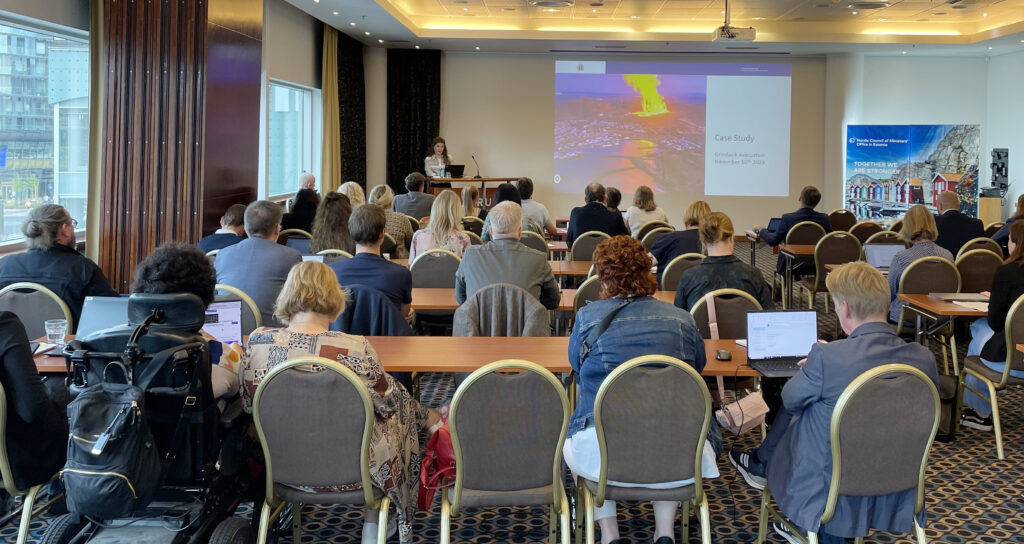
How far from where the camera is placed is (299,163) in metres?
12.8

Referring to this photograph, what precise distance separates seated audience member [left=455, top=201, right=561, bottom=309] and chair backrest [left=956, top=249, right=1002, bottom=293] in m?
3.22

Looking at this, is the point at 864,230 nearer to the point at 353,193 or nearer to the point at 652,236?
the point at 652,236

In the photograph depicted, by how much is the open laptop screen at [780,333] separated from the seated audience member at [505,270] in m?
1.54

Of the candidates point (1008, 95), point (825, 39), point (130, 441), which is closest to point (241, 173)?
point (130, 441)

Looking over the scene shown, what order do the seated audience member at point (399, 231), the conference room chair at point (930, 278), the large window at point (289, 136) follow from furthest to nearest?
the large window at point (289, 136) < the seated audience member at point (399, 231) < the conference room chair at point (930, 278)

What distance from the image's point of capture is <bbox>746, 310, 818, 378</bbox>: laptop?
3.65m

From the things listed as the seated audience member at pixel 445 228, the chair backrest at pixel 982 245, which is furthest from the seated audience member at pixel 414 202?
the chair backrest at pixel 982 245

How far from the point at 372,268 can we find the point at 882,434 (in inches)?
102

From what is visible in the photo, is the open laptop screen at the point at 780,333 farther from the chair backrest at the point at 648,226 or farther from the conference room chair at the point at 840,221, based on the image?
the conference room chair at the point at 840,221

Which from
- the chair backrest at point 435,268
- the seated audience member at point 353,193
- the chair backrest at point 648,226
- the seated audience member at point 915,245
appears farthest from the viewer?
the chair backrest at point 648,226

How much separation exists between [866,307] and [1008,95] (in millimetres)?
12686

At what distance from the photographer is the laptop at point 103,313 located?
12.0 feet

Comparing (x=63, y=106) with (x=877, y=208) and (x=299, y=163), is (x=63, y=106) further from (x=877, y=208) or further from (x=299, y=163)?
(x=877, y=208)

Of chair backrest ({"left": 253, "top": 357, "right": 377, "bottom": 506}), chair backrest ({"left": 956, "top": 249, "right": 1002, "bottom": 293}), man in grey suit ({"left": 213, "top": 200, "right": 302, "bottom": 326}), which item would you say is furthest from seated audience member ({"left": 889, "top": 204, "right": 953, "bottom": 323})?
chair backrest ({"left": 253, "top": 357, "right": 377, "bottom": 506})
